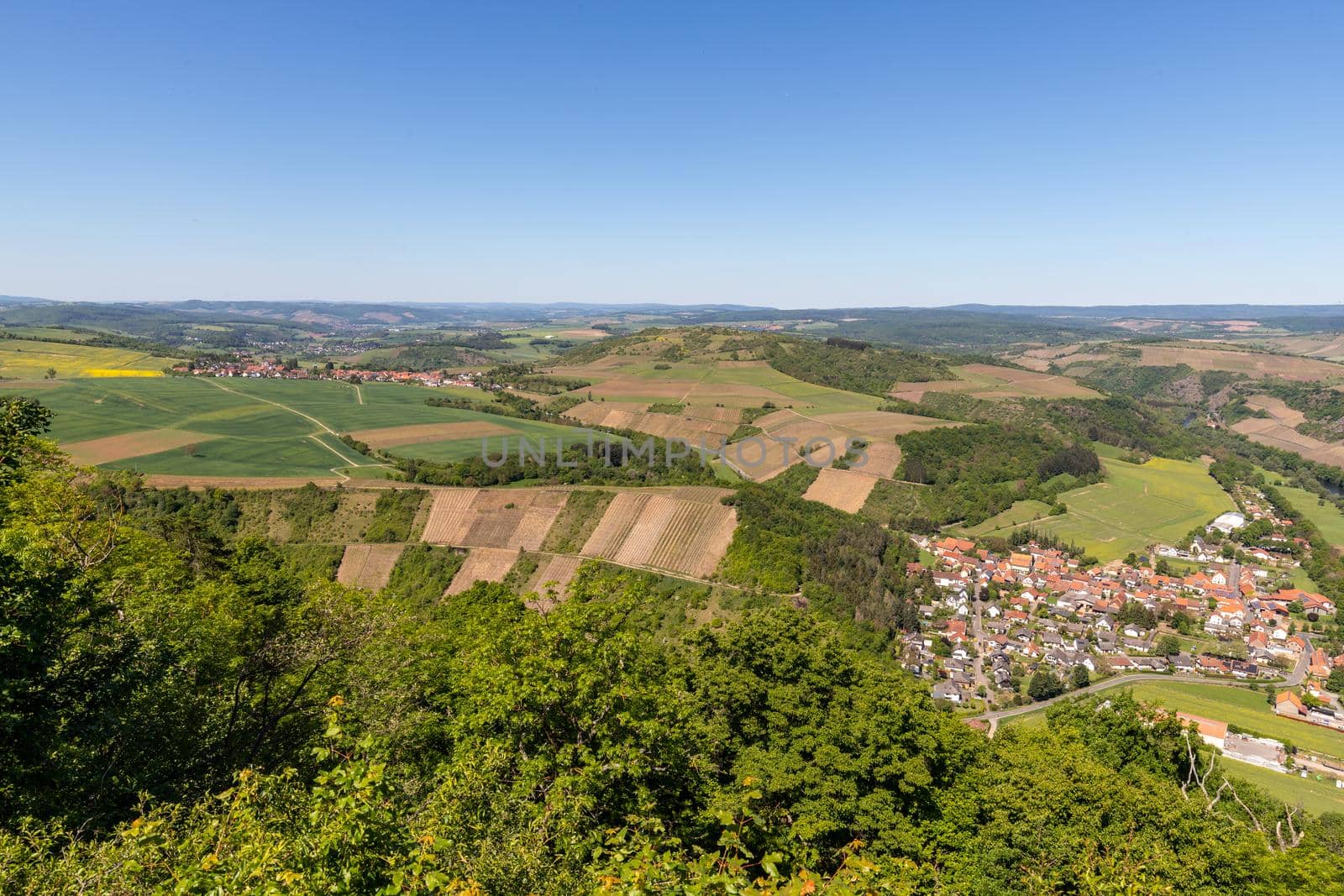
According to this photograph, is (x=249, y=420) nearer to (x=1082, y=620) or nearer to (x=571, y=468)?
(x=571, y=468)

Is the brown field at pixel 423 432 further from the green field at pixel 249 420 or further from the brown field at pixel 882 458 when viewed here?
the brown field at pixel 882 458

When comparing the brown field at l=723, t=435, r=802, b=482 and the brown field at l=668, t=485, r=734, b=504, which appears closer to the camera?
the brown field at l=668, t=485, r=734, b=504

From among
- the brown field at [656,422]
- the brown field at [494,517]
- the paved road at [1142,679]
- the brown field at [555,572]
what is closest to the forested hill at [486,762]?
the paved road at [1142,679]

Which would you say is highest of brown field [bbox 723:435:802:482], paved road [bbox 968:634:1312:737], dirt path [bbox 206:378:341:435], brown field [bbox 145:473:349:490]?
dirt path [bbox 206:378:341:435]

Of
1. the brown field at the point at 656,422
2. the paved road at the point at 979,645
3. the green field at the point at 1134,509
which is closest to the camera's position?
the paved road at the point at 979,645

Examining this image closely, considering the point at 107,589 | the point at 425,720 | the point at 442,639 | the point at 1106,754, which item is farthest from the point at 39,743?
the point at 1106,754

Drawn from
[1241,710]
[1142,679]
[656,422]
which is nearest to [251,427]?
[656,422]

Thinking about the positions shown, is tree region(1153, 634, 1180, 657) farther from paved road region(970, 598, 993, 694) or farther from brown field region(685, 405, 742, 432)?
brown field region(685, 405, 742, 432)

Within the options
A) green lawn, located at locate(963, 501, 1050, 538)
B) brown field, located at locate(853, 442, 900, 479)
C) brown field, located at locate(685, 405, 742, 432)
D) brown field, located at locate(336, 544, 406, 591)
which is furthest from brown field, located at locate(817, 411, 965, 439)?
brown field, located at locate(336, 544, 406, 591)
